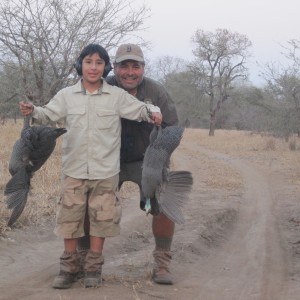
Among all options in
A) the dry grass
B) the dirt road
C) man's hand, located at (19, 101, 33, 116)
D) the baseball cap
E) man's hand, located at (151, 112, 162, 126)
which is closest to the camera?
man's hand, located at (19, 101, 33, 116)

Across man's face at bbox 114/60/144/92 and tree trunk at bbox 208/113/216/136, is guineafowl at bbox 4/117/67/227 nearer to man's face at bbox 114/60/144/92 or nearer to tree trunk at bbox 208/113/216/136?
man's face at bbox 114/60/144/92

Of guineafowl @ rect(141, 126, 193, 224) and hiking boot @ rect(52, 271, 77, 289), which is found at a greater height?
guineafowl @ rect(141, 126, 193, 224)

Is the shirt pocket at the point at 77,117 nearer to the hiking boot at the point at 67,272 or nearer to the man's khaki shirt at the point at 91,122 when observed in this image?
the man's khaki shirt at the point at 91,122

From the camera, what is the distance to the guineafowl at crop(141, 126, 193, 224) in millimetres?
3826

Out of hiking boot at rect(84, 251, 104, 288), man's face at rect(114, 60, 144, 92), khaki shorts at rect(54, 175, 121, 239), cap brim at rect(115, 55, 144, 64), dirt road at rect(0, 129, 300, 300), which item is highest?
cap brim at rect(115, 55, 144, 64)

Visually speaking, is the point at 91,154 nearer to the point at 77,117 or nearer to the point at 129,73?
the point at 77,117

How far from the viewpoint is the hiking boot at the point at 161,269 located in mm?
4047

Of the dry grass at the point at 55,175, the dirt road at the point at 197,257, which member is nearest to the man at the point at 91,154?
the dirt road at the point at 197,257

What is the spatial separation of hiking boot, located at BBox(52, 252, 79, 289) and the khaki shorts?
0.17 meters

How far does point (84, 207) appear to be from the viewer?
A: 3.90 metres

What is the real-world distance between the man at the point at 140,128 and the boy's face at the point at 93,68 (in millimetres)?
210

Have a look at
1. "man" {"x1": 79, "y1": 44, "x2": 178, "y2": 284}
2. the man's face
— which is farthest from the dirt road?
the man's face

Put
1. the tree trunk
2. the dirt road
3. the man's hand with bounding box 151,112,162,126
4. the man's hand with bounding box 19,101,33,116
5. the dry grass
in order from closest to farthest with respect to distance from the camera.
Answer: the man's hand with bounding box 19,101,33,116, the man's hand with bounding box 151,112,162,126, the dirt road, the dry grass, the tree trunk

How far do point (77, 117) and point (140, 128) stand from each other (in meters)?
0.56
